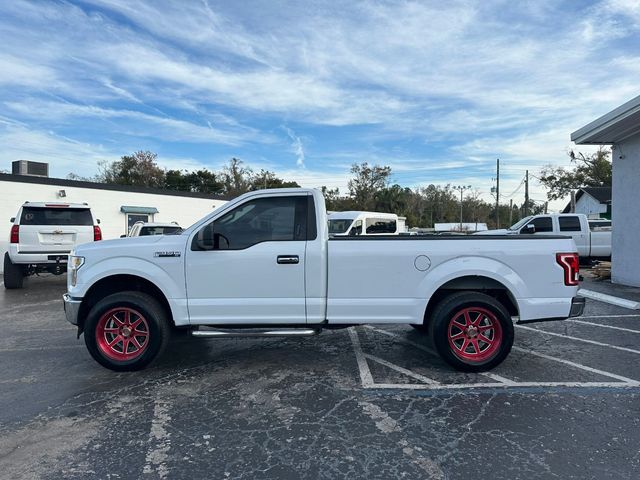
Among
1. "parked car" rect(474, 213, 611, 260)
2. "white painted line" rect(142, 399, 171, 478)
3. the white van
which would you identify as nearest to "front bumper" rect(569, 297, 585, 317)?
"white painted line" rect(142, 399, 171, 478)

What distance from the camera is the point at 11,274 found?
11312 millimetres

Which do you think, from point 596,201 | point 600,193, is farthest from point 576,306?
point 600,193

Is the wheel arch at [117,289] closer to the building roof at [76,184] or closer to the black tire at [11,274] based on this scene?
the black tire at [11,274]

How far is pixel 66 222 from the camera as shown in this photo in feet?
36.3

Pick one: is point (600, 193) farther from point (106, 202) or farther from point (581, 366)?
point (581, 366)

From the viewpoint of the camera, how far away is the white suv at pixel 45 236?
10638 mm

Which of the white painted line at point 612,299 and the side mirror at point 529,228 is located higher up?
the side mirror at point 529,228

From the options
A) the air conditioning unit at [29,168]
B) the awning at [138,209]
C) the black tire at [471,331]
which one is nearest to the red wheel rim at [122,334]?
the black tire at [471,331]

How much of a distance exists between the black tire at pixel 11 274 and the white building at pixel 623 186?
574 inches

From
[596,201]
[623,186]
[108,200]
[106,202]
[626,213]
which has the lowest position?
[626,213]

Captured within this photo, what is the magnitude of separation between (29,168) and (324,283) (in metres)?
23.7

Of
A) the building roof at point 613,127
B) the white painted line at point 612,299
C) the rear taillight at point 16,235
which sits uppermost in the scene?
the building roof at point 613,127

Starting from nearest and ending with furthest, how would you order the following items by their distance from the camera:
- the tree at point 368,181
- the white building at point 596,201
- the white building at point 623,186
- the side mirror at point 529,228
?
the white building at point 623,186 → the side mirror at point 529,228 → the white building at point 596,201 → the tree at point 368,181

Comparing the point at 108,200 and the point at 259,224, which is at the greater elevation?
the point at 108,200
